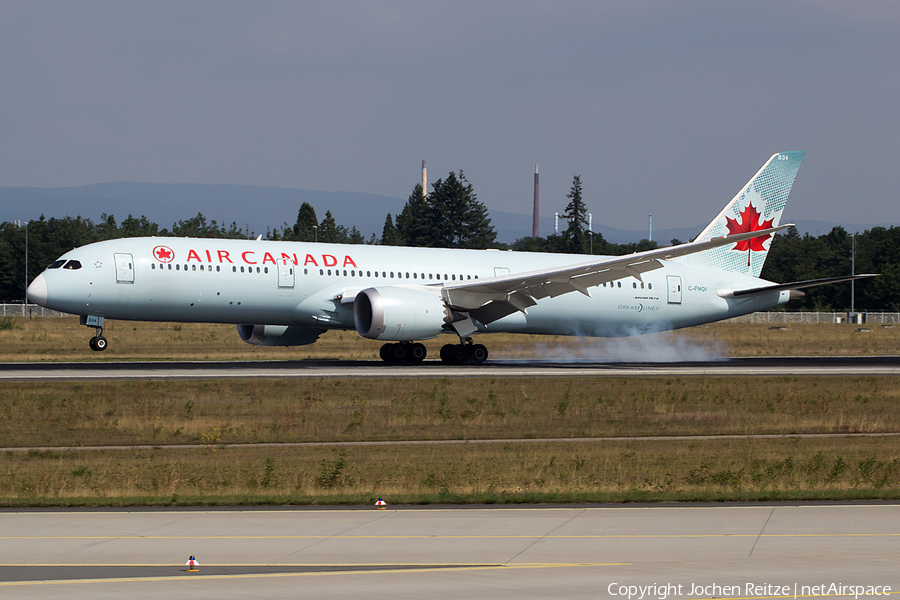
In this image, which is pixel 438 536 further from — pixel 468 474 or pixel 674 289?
pixel 674 289

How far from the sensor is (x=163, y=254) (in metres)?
31.2

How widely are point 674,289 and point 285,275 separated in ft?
52.1

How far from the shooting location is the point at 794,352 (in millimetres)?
47406

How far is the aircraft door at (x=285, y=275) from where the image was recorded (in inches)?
A: 1261

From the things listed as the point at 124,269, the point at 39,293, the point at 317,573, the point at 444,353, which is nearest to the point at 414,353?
the point at 444,353

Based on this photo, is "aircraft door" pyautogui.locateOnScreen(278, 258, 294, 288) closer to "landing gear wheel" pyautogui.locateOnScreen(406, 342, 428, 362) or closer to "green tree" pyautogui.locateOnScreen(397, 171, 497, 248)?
"landing gear wheel" pyautogui.locateOnScreen(406, 342, 428, 362)

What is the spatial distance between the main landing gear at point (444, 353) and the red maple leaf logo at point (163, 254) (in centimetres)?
817

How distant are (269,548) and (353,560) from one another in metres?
1.04

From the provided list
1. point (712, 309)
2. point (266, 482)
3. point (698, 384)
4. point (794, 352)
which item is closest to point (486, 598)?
point (266, 482)

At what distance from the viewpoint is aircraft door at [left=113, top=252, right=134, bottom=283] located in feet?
101

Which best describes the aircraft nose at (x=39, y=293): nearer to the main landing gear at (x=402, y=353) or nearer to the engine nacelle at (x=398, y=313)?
the engine nacelle at (x=398, y=313)

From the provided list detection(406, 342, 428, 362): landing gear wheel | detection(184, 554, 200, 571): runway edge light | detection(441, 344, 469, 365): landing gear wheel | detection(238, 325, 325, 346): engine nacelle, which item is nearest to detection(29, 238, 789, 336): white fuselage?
detection(441, 344, 469, 365): landing gear wheel

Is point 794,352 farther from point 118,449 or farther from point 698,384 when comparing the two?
point 118,449

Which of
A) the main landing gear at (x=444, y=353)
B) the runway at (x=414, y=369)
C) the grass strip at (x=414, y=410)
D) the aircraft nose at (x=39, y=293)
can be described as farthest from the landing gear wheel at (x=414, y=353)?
the aircraft nose at (x=39, y=293)
